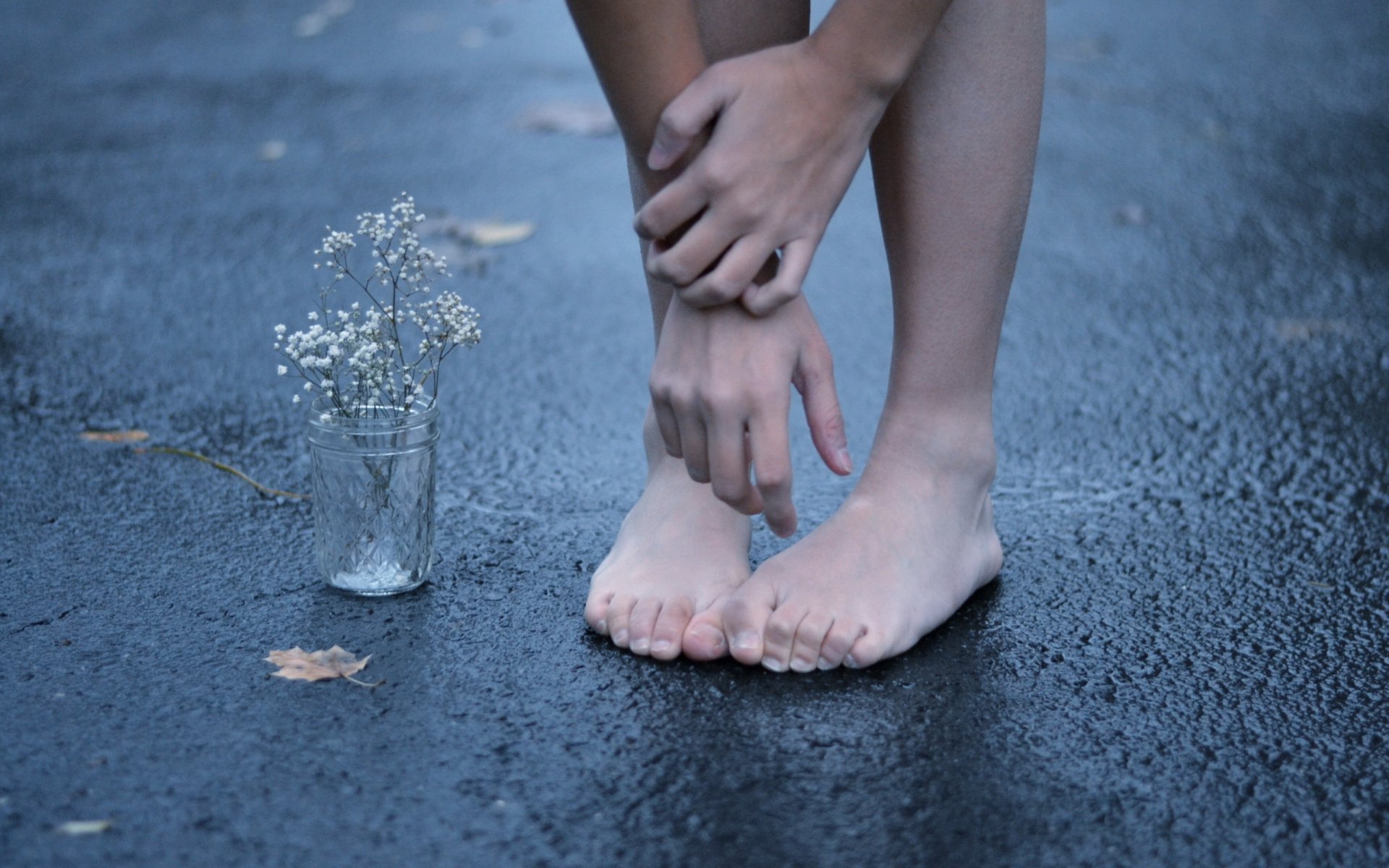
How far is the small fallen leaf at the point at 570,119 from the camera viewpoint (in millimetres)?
4438

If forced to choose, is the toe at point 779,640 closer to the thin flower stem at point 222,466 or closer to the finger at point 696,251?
the finger at point 696,251

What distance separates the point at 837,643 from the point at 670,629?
0.19m

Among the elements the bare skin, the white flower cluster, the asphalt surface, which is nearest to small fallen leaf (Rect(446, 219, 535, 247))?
the asphalt surface

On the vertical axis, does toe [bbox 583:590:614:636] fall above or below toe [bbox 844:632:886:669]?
above

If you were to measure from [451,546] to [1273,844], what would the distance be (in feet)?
3.59

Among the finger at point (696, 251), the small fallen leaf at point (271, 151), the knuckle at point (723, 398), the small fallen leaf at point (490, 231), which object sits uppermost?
the finger at point (696, 251)

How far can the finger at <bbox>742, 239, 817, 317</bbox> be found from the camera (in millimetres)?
1398

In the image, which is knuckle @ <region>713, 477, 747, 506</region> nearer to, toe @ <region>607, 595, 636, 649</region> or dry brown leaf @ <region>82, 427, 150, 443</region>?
toe @ <region>607, 595, 636, 649</region>

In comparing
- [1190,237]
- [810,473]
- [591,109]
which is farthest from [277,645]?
[591,109]

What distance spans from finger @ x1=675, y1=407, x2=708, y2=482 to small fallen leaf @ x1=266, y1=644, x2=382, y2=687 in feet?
1.37

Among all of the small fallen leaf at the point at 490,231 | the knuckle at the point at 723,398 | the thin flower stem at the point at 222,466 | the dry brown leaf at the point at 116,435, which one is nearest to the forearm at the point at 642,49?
the knuckle at the point at 723,398

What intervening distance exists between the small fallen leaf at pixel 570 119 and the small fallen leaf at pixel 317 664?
2.96 metres

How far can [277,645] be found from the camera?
5.46 ft

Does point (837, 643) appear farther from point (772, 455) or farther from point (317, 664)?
point (317, 664)
